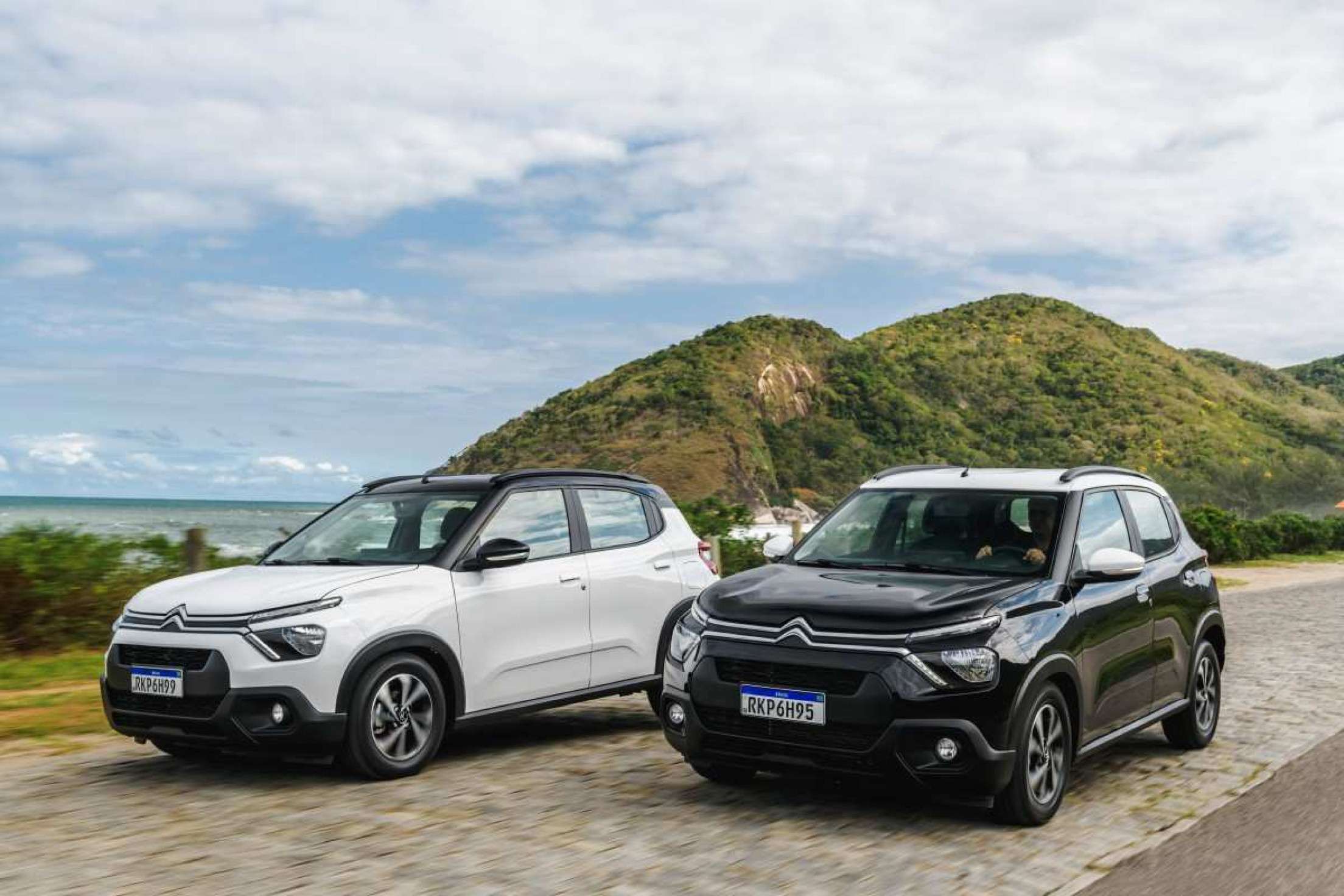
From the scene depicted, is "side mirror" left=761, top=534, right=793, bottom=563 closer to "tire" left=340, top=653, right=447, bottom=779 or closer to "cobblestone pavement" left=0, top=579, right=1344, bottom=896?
"cobblestone pavement" left=0, top=579, right=1344, bottom=896

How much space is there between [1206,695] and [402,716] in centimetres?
510

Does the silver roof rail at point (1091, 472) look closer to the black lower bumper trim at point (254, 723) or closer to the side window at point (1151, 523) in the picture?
the side window at point (1151, 523)

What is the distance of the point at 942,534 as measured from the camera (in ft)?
25.1

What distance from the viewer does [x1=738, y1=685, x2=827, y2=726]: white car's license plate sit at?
20.9ft

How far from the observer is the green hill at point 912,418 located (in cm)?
8638

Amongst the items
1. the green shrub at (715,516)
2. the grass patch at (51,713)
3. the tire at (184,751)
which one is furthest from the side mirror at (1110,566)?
the green shrub at (715,516)

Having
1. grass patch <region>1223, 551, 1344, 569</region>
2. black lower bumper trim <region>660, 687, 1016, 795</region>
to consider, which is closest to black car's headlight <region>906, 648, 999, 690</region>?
black lower bumper trim <region>660, 687, 1016, 795</region>

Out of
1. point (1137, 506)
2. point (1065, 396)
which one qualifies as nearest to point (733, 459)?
point (1065, 396)

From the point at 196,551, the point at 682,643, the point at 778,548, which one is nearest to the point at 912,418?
the point at 196,551

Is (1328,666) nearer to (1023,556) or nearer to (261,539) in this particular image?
(1023,556)

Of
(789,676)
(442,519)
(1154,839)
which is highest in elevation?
(442,519)

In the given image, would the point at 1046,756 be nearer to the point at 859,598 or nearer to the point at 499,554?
the point at 859,598

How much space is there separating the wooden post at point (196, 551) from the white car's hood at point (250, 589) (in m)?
5.95

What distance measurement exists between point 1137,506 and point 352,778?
485 cm
